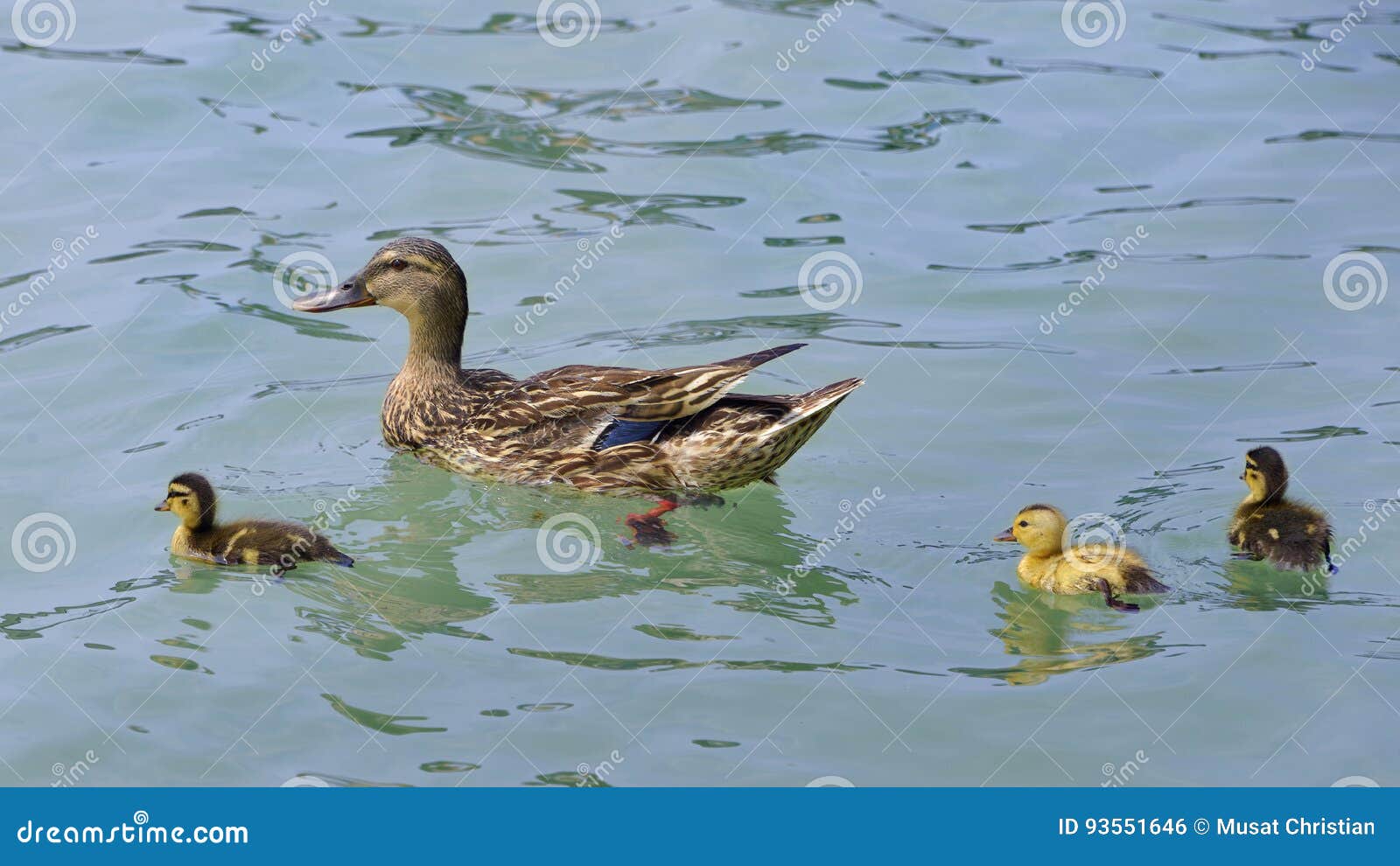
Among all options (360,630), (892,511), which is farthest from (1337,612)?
(360,630)

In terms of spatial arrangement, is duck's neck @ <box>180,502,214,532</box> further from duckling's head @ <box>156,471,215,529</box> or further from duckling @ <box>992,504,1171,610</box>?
duckling @ <box>992,504,1171,610</box>

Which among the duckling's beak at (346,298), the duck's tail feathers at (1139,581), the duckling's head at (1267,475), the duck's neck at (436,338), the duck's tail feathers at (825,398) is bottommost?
the duck's tail feathers at (1139,581)

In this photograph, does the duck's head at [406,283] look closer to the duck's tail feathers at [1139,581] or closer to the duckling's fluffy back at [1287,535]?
the duck's tail feathers at [1139,581]

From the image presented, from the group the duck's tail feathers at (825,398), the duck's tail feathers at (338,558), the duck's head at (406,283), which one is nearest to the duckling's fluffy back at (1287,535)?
the duck's tail feathers at (825,398)

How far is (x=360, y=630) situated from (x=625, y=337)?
4054 mm

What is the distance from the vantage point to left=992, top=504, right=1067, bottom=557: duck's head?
8.46 metres

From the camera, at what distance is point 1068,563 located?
834cm

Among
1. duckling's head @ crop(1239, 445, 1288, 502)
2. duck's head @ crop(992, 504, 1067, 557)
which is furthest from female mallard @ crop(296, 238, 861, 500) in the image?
duckling's head @ crop(1239, 445, 1288, 502)

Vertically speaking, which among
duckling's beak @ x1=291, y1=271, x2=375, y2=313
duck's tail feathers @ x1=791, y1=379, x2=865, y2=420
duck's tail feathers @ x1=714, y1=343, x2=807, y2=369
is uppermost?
duckling's beak @ x1=291, y1=271, x2=375, y2=313

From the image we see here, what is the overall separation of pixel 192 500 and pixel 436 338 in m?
2.32

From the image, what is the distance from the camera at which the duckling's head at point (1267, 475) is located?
8.67m

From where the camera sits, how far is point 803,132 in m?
14.5

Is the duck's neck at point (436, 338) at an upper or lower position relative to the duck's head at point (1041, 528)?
upper

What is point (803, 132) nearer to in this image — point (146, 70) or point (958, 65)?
point (958, 65)
